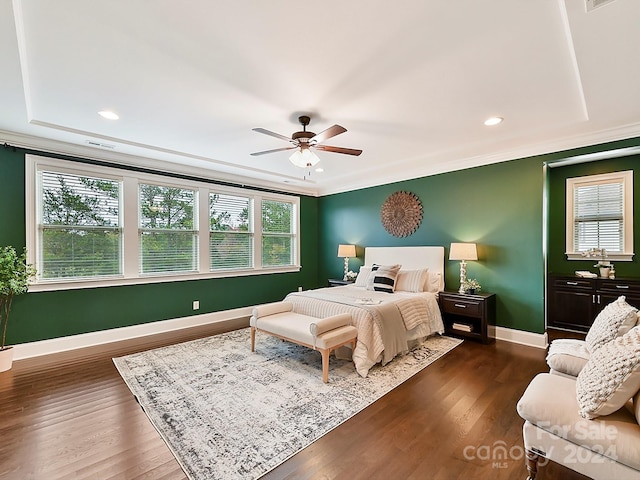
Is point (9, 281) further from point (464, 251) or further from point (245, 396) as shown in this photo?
point (464, 251)

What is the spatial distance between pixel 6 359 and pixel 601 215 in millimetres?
8145

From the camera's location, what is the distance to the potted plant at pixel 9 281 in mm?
3262

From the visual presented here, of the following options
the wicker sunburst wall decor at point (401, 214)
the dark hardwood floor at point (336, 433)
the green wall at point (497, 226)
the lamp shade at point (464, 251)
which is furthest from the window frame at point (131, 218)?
the lamp shade at point (464, 251)

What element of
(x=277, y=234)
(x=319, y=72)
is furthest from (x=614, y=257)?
(x=277, y=234)

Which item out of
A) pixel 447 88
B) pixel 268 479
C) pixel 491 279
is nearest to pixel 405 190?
pixel 491 279

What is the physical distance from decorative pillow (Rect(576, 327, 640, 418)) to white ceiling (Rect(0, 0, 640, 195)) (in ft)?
6.27

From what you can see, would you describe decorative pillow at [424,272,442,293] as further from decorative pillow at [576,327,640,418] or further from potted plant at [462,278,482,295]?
decorative pillow at [576,327,640,418]

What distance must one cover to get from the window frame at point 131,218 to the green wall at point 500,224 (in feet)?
9.78

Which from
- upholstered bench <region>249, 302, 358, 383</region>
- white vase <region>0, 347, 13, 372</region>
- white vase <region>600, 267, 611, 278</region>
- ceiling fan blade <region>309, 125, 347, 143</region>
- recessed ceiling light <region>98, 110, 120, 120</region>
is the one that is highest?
recessed ceiling light <region>98, 110, 120, 120</region>

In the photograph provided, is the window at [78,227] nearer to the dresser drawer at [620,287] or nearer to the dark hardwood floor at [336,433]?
the dark hardwood floor at [336,433]

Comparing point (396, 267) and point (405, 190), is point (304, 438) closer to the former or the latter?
point (396, 267)

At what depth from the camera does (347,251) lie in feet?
20.1

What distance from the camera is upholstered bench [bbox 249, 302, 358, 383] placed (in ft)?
9.89

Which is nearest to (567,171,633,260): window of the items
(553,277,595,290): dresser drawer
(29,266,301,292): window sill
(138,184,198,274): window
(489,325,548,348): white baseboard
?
(553,277,595,290): dresser drawer
